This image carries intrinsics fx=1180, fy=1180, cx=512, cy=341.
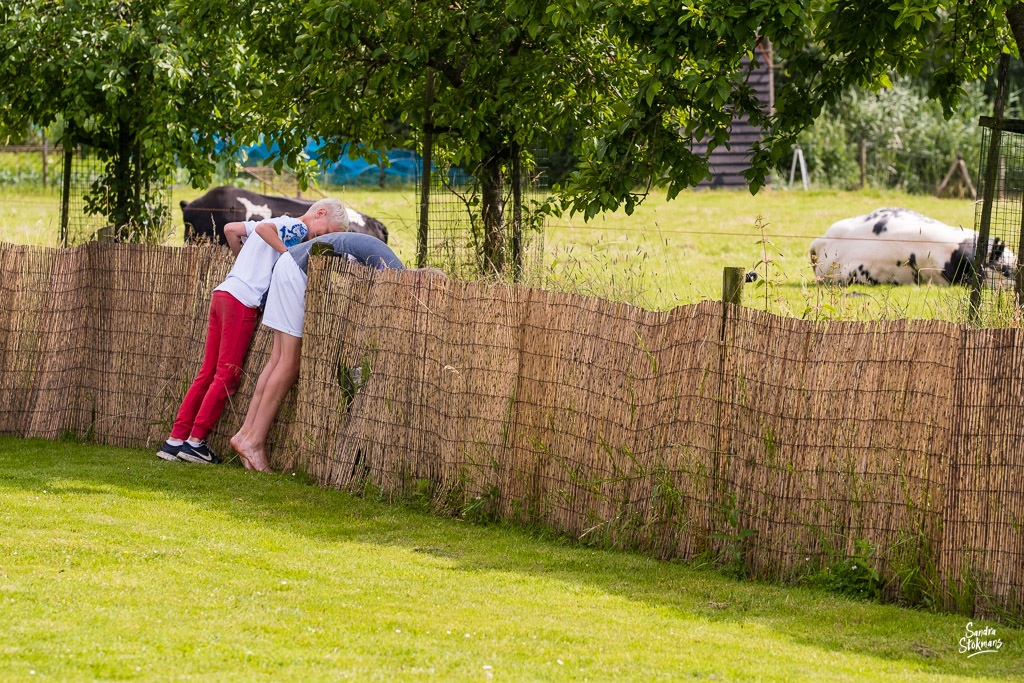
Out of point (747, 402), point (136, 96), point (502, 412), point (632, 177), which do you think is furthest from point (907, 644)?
point (136, 96)

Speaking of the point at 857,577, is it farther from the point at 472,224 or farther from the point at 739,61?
the point at 472,224

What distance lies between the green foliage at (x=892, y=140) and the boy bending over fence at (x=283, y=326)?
23683mm

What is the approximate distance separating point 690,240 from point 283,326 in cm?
1049

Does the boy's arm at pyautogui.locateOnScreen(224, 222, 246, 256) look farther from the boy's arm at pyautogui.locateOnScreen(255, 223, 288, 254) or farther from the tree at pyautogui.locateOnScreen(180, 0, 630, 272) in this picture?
the tree at pyautogui.locateOnScreen(180, 0, 630, 272)

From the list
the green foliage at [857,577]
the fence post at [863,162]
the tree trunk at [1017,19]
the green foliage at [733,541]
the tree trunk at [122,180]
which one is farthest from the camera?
the fence post at [863,162]

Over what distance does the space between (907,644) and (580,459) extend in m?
1.95

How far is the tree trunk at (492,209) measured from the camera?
9.12 meters

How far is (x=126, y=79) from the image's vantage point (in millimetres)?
11414

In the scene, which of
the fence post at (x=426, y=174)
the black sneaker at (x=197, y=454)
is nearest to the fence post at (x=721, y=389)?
the black sneaker at (x=197, y=454)

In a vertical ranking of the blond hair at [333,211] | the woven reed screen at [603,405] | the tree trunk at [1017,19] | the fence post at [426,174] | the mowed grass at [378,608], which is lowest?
the mowed grass at [378,608]

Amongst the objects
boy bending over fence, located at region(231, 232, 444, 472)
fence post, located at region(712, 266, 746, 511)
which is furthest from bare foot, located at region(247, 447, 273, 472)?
fence post, located at region(712, 266, 746, 511)

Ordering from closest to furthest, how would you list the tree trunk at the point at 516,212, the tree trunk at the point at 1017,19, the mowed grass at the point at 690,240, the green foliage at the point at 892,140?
1. the tree trunk at the point at 1017,19
2. the mowed grass at the point at 690,240
3. the tree trunk at the point at 516,212
4. the green foliage at the point at 892,140

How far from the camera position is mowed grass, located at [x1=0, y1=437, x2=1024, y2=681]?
13.7ft

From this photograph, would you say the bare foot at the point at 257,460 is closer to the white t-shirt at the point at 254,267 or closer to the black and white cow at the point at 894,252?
the white t-shirt at the point at 254,267
